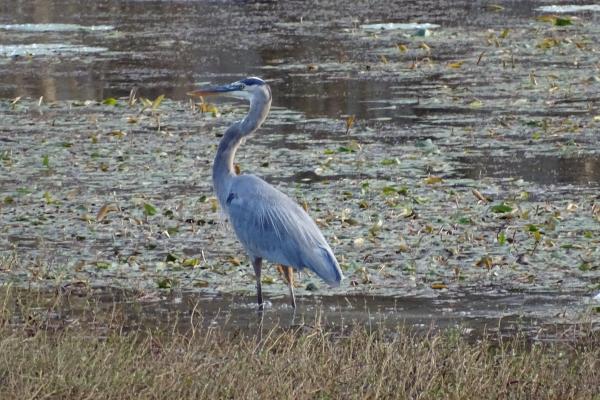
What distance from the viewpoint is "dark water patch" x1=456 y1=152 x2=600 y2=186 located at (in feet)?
32.2

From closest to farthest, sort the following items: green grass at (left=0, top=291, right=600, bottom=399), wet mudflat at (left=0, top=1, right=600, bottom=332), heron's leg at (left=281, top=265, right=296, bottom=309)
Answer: green grass at (left=0, top=291, right=600, bottom=399) < heron's leg at (left=281, top=265, right=296, bottom=309) < wet mudflat at (left=0, top=1, right=600, bottom=332)

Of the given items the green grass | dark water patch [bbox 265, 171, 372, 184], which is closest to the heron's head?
dark water patch [bbox 265, 171, 372, 184]

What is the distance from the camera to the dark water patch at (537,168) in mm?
9800

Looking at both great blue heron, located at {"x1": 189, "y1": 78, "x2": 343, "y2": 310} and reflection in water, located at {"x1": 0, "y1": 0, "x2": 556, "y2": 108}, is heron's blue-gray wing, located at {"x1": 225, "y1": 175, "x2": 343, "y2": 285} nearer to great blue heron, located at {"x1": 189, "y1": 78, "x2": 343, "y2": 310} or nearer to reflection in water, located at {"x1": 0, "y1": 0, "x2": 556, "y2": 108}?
great blue heron, located at {"x1": 189, "y1": 78, "x2": 343, "y2": 310}

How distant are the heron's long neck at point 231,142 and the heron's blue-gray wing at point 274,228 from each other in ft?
0.52

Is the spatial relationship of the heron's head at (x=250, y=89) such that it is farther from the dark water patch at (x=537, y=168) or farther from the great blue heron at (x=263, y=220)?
the dark water patch at (x=537, y=168)

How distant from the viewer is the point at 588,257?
7832 mm

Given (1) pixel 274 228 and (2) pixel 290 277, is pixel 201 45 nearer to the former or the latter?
(1) pixel 274 228

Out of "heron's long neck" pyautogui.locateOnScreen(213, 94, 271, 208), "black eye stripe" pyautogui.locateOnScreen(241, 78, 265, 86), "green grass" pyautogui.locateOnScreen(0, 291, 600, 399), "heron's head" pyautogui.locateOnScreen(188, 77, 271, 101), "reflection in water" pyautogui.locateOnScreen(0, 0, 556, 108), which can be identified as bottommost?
"reflection in water" pyautogui.locateOnScreen(0, 0, 556, 108)

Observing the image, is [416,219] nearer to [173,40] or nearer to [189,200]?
[189,200]

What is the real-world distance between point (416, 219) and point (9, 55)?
8.57 metres

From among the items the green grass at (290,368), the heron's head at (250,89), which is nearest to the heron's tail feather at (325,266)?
the green grass at (290,368)

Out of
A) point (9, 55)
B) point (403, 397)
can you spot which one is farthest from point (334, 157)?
point (9, 55)

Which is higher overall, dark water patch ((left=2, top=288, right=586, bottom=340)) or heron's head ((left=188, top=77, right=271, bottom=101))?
heron's head ((left=188, top=77, right=271, bottom=101))
